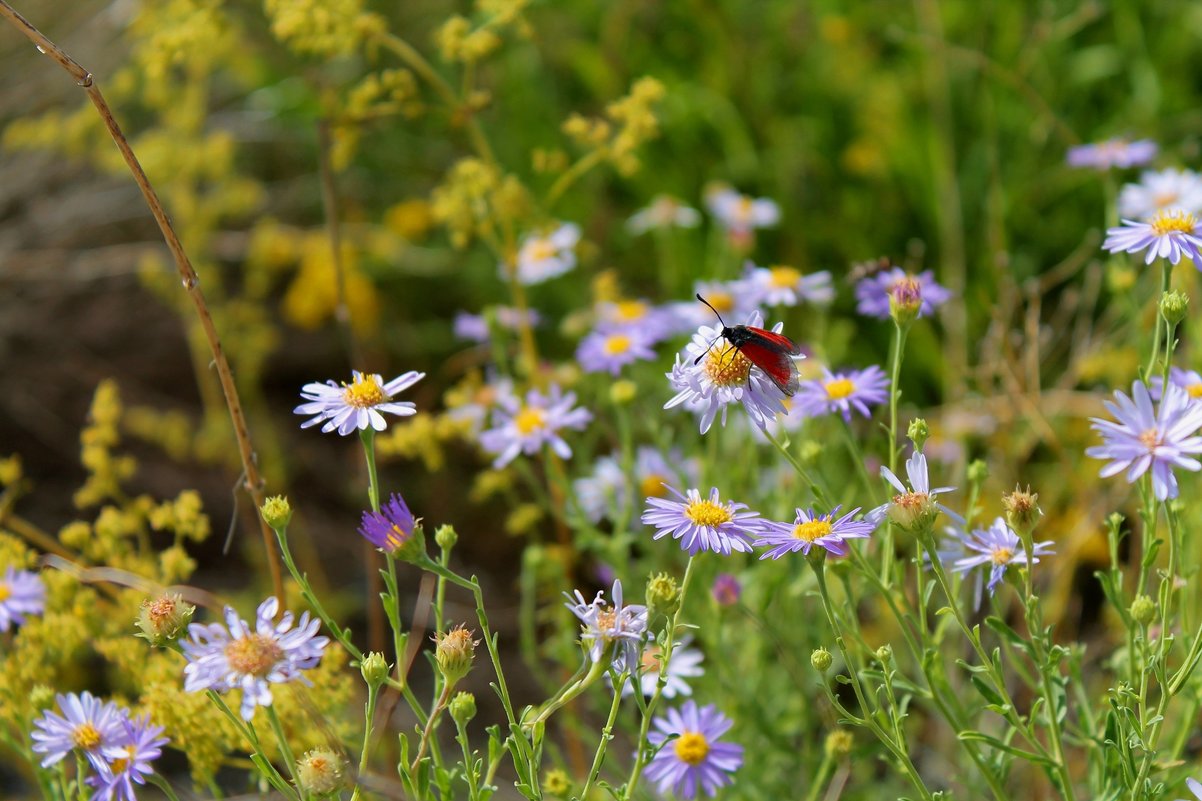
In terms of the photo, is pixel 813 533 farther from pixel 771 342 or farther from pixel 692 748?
pixel 692 748

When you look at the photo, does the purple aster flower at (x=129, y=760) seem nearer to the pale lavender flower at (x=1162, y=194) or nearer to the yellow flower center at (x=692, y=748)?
the yellow flower center at (x=692, y=748)

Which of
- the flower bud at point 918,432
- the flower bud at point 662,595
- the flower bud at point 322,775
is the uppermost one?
the flower bud at point 918,432

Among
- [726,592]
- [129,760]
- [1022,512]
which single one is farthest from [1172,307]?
[129,760]

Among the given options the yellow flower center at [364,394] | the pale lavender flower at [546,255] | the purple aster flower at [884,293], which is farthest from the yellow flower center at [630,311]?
the yellow flower center at [364,394]

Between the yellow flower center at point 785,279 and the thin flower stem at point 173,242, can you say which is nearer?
the thin flower stem at point 173,242

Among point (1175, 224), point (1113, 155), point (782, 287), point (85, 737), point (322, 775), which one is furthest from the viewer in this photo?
point (1113, 155)

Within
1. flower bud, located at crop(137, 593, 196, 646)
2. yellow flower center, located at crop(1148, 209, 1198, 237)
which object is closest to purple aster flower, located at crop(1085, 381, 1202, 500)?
yellow flower center, located at crop(1148, 209, 1198, 237)

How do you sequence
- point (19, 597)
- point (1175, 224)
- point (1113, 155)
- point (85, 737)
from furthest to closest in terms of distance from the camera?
point (1113, 155), point (19, 597), point (1175, 224), point (85, 737)
